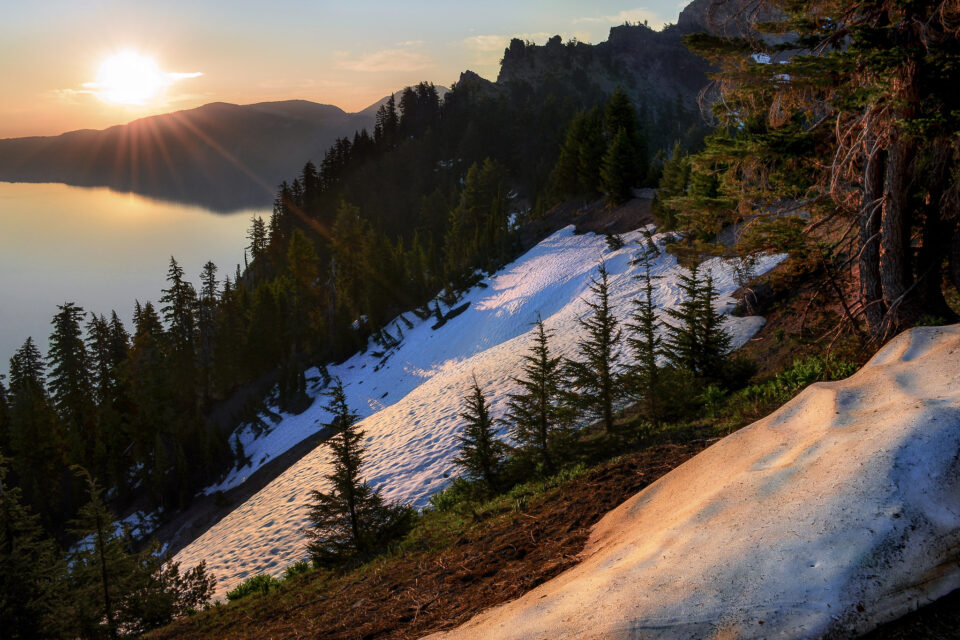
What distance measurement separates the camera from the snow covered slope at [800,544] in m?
3.00

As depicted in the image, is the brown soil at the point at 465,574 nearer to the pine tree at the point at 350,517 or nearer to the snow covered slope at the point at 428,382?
the pine tree at the point at 350,517

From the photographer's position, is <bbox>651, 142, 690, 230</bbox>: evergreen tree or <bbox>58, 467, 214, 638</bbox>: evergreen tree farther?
<bbox>651, 142, 690, 230</bbox>: evergreen tree

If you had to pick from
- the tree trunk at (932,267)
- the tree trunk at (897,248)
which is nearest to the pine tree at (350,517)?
the tree trunk at (897,248)

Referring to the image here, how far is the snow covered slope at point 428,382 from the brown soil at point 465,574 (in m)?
8.26

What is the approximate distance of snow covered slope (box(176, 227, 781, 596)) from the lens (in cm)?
1931

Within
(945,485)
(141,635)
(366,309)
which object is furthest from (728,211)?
(366,309)

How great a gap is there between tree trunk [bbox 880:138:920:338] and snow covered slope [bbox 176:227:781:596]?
7.45 meters

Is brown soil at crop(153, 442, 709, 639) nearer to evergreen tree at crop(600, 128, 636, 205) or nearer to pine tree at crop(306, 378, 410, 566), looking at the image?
pine tree at crop(306, 378, 410, 566)

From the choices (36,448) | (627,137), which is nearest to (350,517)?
(36,448)

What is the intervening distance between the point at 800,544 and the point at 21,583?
1830 cm

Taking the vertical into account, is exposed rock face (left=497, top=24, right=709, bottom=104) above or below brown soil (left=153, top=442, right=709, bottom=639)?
above

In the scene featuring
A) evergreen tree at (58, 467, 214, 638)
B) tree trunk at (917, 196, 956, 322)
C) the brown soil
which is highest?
tree trunk at (917, 196, 956, 322)

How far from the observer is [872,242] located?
835cm

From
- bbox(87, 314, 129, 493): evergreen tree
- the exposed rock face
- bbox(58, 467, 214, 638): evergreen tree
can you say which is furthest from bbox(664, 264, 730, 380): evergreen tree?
the exposed rock face
